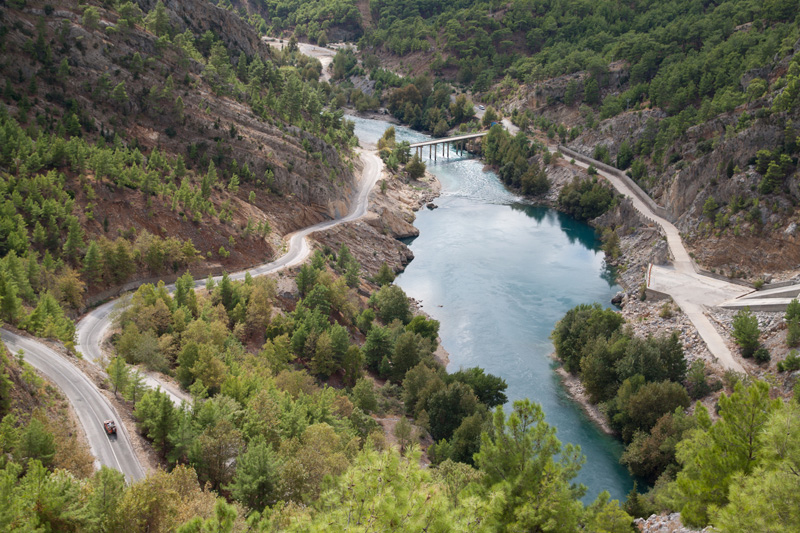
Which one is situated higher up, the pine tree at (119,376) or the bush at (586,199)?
the bush at (586,199)

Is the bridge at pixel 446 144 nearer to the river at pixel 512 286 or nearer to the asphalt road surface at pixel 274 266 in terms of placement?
the river at pixel 512 286

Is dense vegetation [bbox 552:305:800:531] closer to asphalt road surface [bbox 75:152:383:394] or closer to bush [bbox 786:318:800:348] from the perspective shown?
bush [bbox 786:318:800:348]

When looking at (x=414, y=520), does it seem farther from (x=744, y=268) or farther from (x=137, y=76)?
(x=137, y=76)

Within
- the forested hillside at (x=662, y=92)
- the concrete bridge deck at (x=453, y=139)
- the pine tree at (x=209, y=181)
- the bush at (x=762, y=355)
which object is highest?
the forested hillside at (x=662, y=92)

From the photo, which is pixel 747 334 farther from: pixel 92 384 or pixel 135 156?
pixel 135 156

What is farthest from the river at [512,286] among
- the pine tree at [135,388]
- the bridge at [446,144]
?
the pine tree at [135,388]

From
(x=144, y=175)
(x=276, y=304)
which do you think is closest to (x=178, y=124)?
(x=144, y=175)
